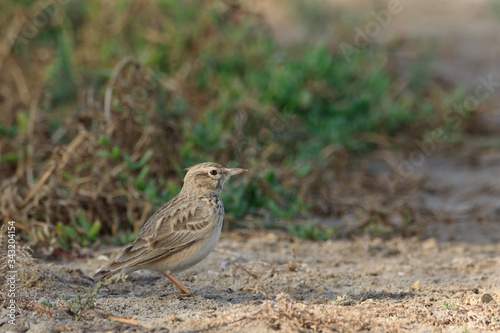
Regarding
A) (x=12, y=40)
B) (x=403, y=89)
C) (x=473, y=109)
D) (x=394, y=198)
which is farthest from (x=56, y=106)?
(x=473, y=109)

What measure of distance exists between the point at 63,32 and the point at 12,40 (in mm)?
935

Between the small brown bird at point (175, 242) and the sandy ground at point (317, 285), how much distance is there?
0.20 m

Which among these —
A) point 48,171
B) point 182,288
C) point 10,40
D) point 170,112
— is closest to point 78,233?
point 48,171

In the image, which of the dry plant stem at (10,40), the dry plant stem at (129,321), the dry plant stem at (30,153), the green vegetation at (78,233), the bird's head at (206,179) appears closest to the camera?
the dry plant stem at (129,321)

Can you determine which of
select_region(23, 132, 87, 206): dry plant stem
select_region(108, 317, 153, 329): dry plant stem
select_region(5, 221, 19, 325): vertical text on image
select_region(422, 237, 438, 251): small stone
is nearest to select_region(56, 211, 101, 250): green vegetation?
select_region(23, 132, 87, 206): dry plant stem

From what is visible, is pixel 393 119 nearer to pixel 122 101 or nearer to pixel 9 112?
pixel 122 101

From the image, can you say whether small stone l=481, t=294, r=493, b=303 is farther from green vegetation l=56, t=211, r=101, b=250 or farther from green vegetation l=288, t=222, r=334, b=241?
green vegetation l=56, t=211, r=101, b=250

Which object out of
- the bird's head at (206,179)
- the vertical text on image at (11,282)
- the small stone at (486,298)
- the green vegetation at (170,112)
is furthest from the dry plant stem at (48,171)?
the small stone at (486,298)

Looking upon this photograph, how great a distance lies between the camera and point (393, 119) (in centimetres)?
898

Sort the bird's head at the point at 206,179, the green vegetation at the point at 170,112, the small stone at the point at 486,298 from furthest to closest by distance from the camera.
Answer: the green vegetation at the point at 170,112, the bird's head at the point at 206,179, the small stone at the point at 486,298

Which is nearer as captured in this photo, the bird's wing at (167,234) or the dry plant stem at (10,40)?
the bird's wing at (167,234)

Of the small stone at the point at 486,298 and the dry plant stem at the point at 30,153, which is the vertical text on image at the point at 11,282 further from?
the small stone at the point at 486,298

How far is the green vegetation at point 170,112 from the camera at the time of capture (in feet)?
20.5

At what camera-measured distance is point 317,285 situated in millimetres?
4984
